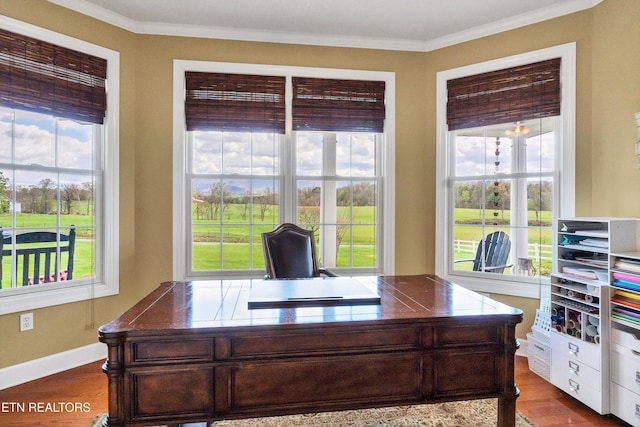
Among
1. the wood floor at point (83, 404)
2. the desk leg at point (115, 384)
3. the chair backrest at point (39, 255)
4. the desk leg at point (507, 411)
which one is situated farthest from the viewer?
the chair backrest at point (39, 255)

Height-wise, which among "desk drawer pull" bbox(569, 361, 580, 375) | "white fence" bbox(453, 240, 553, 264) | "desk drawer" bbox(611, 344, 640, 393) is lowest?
"desk drawer pull" bbox(569, 361, 580, 375)

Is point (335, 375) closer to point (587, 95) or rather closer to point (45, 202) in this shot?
point (45, 202)

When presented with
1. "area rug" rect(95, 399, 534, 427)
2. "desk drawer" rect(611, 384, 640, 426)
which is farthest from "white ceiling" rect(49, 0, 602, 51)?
"area rug" rect(95, 399, 534, 427)

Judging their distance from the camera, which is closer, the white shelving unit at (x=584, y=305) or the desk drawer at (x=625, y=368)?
the desk drawer at (x=625, y=368)

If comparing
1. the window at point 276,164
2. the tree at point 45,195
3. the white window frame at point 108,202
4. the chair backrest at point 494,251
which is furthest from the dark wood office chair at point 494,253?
the tree at point 45,195

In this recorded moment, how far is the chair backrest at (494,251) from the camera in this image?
10.6 ft

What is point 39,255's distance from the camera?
8.93 ft

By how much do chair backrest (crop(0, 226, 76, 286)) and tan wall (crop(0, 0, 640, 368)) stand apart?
0.87ft

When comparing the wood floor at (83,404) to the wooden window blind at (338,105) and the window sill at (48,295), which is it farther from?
the wooden window blind at (338,105)

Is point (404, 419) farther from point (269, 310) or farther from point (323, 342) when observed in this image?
point (269, 310)

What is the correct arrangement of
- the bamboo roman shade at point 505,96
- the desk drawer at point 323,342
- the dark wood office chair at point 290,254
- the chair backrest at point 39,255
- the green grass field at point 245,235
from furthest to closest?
the green grass field at point 245,235 < the bamboo roman shade at point 505,96 < the dark wood office chair at point 290,254 < the chair backrest at point 39,255 < the desk drawer at point 323,342

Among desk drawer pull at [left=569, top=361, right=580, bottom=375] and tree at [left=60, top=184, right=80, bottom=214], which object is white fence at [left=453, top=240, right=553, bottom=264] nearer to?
desk drawer pull at [left=569, top=361, right=580, bottom=375]

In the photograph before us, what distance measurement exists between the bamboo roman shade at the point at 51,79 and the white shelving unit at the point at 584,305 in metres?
3.74

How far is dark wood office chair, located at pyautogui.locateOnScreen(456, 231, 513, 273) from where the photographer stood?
10.6 ft
